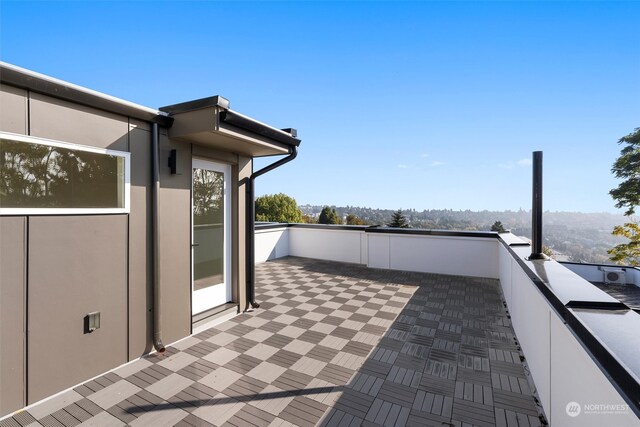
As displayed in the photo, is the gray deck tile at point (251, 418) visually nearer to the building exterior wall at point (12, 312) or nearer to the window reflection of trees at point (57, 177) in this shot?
the building exterior wall at point (12, 312)

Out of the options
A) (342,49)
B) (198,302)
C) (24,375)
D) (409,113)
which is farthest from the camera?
(409,113)

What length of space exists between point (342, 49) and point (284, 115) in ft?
18.3

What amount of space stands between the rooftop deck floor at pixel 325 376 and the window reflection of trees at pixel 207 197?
5.10ft

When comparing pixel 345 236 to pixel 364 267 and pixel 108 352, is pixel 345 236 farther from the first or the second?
pixel 108 352

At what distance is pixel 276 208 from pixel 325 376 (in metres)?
29.6

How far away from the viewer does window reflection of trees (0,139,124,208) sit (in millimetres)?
2223

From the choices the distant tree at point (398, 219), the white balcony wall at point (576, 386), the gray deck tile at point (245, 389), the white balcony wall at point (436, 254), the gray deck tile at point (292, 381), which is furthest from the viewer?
the distant tree at point (398, 219)

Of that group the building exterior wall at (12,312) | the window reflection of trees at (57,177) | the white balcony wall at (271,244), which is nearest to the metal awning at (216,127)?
the window reflection of trees at (57,177)

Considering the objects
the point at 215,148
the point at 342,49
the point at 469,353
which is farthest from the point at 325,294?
the point at 342,49

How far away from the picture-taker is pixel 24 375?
2281mm

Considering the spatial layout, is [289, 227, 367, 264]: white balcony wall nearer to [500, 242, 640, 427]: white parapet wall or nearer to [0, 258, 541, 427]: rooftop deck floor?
[0, 258, 541, 427]: rooftop deck floor

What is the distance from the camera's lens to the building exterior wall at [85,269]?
7.34 feet

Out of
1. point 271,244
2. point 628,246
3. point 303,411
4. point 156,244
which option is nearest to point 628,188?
point 628,246

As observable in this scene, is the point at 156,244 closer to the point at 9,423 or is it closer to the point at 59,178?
the point at 59,178
